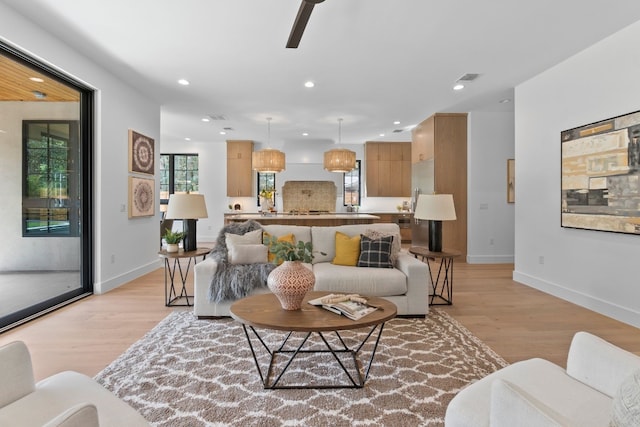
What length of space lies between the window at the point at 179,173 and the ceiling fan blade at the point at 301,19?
7.70 metres

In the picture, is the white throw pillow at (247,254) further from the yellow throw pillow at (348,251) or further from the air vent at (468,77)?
the air vent at (468,77)

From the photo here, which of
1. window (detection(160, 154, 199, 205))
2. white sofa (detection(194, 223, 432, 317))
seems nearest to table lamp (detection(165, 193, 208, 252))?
white sofa (detection(194, 223, 432, 317))

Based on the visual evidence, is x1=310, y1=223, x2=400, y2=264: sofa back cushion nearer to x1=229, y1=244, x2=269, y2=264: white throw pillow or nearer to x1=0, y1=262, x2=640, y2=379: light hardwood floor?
x1=229, y1=244, x2=269, y2=264: white throw pillow

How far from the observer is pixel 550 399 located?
127 centimetres

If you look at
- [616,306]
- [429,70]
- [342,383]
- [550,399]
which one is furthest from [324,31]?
[616,306]

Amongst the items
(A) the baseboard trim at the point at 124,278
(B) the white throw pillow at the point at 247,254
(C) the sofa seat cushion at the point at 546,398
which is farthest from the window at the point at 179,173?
(C) the sofa seat cushion at the point at 546,398

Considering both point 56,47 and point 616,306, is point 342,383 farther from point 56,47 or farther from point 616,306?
→ point 56,47

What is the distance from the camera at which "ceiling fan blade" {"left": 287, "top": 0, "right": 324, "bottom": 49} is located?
2.27 m

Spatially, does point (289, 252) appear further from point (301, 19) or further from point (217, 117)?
point (217, 117)

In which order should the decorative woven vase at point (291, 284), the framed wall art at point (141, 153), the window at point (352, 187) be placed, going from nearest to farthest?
the decorative woven vase at point (291, 284) → the framed wall art at point (141, 153) → the window at point (352, 187)

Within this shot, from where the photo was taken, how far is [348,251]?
3693 millimetres

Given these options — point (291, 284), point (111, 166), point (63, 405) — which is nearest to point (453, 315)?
point (291, 284)

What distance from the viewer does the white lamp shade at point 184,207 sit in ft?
12.6

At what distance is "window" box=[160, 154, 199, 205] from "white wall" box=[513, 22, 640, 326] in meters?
7.94
